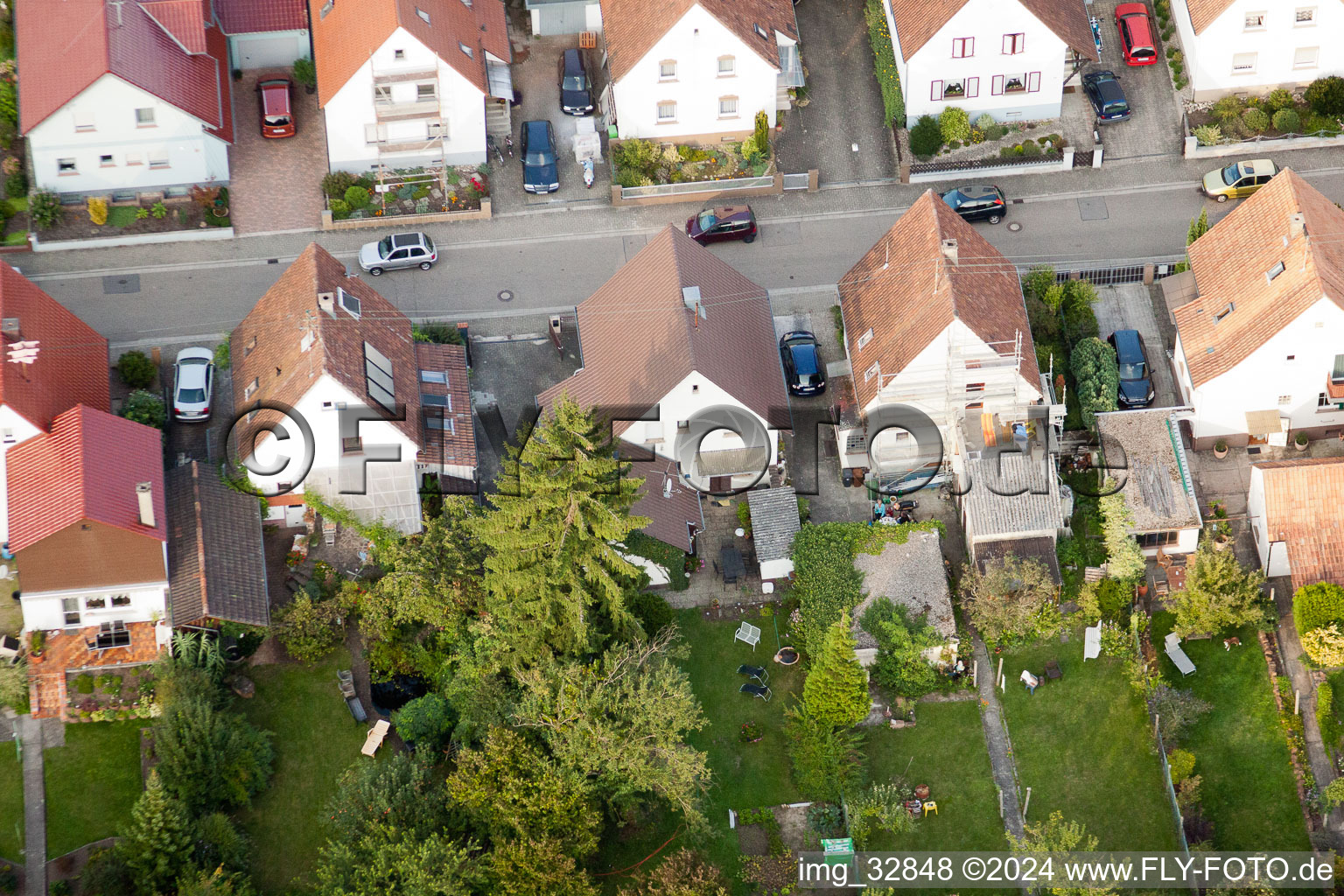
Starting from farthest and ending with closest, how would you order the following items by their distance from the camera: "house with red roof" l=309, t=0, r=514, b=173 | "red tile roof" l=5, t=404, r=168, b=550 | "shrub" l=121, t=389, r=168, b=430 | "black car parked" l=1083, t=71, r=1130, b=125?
"black car parked" l=1083, t=71, r=1130, b=125, "house with red roof" l=309, t=0, r=514, b=173, "shrub" l=121, t=389, r=168, b=430, "red tile roof" l=5, t=404, r=168, b=550

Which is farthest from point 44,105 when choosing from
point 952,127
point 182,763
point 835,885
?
point 835,885

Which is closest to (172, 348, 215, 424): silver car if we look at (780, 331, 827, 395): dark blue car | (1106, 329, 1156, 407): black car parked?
(780, 331, 827, 395): dark blue car

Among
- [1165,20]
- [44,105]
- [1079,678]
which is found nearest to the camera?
[1079,678]

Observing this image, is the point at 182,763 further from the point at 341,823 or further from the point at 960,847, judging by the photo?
the point at 960,847

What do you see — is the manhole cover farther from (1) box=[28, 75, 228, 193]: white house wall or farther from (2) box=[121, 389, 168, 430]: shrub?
(2) box=[121, 389, 168, 430]: shrub

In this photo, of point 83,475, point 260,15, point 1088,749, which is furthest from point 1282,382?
point 260,15

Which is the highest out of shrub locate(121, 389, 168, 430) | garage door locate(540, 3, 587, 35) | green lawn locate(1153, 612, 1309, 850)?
garage door locate(540, 3, 587, 35)

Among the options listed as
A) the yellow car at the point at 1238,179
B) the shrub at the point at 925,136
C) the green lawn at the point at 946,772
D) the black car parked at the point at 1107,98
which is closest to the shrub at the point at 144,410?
the green lawn at the point at 946,772
